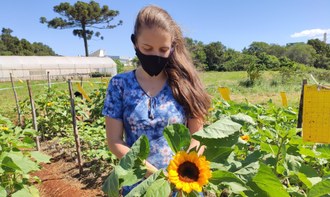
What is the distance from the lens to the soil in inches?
127

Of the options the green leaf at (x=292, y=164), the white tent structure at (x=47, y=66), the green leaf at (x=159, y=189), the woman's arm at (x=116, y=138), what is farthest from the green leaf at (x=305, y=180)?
the white tent structure at (x=47, y=66)

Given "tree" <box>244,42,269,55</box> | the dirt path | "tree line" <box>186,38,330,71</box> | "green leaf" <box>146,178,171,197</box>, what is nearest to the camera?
"green leaf" <box>146,178,171,197</box>

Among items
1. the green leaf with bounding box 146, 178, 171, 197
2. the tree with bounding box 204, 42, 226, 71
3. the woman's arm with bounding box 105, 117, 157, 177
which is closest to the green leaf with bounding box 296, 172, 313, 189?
the green leaf with bounding box 146, 178, 171, 197

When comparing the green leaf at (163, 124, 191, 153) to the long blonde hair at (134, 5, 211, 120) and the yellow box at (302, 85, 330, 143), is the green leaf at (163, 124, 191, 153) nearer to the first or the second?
the long blonde hair at (134, 5, 211, 120)

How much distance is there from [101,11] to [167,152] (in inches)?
1494

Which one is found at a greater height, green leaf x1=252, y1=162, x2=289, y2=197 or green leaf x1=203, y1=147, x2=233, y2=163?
green leaf x1=203, y1=147, x2=233, y2=163

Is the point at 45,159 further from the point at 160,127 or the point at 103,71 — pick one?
the point at 103,71

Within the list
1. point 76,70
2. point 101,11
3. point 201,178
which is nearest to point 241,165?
point 201,178

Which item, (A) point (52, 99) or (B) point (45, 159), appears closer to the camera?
(B) point (45, 159)

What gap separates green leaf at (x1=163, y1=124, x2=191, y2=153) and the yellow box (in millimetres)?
620

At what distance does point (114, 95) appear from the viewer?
4.14 feet

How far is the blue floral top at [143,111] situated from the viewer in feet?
4.06

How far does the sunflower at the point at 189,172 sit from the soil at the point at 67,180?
256cm

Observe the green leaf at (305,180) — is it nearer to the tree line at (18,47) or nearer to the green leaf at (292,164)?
the green leaf at (292,164)
